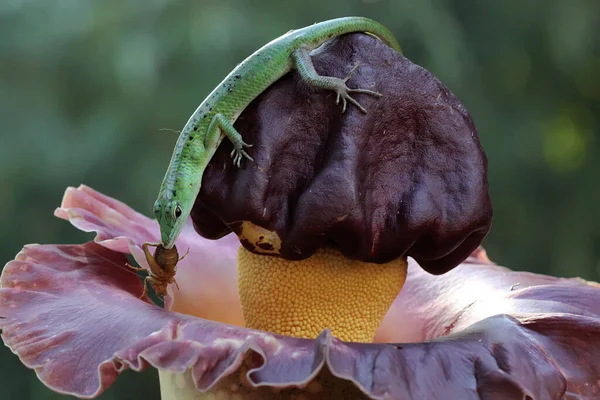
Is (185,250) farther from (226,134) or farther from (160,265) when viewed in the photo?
(226,134)

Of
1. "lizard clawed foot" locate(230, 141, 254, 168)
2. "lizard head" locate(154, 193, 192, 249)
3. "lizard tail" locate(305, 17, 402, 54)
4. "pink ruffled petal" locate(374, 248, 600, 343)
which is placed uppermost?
"lizard tail" locate(305, 17, 402, 54)

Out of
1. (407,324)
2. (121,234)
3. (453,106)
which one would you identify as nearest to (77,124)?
(121,234)

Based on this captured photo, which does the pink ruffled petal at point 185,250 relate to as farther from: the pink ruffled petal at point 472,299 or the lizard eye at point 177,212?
the pink ruffled petal at point 472,299

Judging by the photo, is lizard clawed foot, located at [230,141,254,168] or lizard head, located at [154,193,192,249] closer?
lizard clawed foot, located at [230,141,254,168]

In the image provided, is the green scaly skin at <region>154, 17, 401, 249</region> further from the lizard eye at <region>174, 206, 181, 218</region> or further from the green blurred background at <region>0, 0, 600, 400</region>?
the green blurred background at <region>0, 0, 600, 400</region>

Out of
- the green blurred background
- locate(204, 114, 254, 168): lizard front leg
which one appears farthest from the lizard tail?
the green blurred background

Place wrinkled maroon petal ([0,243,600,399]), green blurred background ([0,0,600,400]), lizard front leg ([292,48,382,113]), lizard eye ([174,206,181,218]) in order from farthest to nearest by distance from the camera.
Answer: green blurred background ([0,0,600,400]) < lizard eye ([174,206,181,218]) < lizard front leg ([292,48,382,113]) < wrinkled maroon petal ([0,243,600,399])

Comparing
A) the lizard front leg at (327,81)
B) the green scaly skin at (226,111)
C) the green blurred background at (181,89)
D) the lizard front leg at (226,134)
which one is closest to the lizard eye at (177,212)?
the green scaly skin at (226,111)
